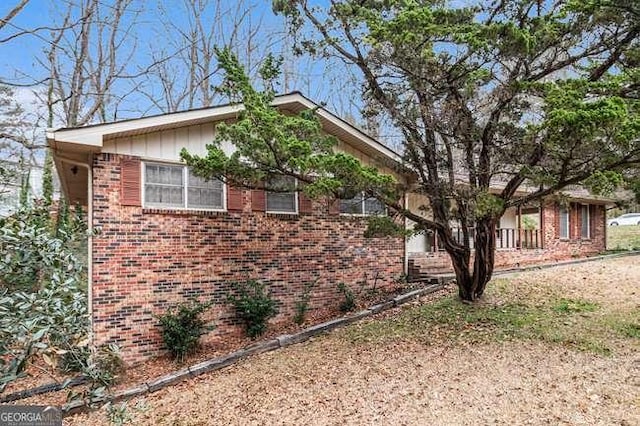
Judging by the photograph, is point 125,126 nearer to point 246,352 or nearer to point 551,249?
point 246,352

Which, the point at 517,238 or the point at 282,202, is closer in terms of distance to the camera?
the point at 282,202

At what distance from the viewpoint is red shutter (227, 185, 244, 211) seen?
9.45 m

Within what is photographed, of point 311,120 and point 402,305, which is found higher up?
point 311,120

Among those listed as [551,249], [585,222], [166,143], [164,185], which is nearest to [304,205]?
Result: [164,185]

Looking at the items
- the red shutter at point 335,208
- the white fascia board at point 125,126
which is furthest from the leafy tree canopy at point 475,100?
the red shutter at point 335,208

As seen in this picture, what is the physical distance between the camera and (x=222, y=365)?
8.03 meters

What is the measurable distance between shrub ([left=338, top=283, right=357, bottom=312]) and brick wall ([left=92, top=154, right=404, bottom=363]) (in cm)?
16

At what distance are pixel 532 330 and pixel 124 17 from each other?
1681 centimetres

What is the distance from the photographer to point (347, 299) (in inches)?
422

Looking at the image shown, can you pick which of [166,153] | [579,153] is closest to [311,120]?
[166,153]

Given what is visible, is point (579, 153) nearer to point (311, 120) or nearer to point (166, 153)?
A: point (311, 120)

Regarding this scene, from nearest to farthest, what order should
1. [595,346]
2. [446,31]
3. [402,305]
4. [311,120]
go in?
[446,31] → [595,346] → [311,120] → [402,305]

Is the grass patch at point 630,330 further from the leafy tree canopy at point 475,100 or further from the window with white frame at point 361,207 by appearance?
the window with white frame at point 361,207

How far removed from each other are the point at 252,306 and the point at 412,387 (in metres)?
4.03
